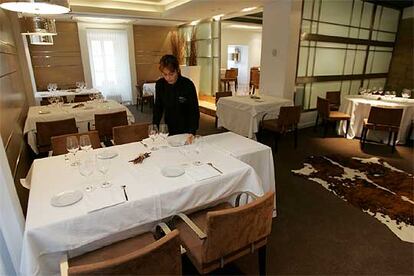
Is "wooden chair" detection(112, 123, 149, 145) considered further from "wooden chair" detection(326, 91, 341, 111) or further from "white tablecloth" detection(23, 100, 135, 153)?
"wooden chair" detection(326, 91, 341, 111)

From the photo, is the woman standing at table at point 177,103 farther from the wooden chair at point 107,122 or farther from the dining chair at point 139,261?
the dining chair at point 139,261

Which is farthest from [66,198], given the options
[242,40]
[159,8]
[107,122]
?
[242,40]

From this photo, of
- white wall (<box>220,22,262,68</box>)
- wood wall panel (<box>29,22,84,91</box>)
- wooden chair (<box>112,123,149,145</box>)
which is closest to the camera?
wooden chair (<box>112,123,149,145</box>)

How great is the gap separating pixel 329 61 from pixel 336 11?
3.36 feet

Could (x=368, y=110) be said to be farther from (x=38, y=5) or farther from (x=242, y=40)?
(x=242, y=40)

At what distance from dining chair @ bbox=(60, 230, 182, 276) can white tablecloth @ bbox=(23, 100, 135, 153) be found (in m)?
2.50

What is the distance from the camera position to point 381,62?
22.4ft

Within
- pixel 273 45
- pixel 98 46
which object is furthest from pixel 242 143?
pixel 98 46

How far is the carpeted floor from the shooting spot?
1.85 meters

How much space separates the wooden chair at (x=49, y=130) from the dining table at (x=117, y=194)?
4.48ft

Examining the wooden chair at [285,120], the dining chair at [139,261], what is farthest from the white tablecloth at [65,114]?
the dining chair at [139,261]

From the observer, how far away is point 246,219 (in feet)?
4.33

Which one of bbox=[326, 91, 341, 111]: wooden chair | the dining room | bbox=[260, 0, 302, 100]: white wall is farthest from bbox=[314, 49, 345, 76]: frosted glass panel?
bbox=[260, 0, 302, 100]: white wall

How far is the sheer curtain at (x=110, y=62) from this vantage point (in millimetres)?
7590
